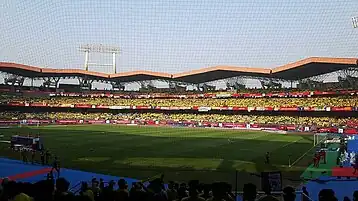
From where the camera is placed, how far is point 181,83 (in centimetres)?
9444

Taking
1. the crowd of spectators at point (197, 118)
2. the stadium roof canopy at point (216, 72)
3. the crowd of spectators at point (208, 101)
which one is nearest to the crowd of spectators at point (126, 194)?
the crowd of spectators at point (197, 118)

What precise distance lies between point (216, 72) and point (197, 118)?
10.4 metres

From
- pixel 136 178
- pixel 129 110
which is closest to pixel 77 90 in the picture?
pixel 129 110

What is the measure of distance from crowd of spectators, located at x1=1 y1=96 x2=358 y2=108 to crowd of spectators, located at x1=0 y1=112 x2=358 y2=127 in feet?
7.17

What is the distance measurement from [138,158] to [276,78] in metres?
59.5

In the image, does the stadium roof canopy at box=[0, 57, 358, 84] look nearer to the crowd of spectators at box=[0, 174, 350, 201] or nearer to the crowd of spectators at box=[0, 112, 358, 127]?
the crowd of spectators at box=[0, 112, 358, 127]

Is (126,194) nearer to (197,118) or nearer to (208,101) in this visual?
(197,118)

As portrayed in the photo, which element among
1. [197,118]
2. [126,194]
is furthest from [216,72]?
[126,194]

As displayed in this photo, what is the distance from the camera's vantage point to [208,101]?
266 ft

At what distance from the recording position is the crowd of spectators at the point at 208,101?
63.1 m

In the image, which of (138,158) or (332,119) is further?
(332,119)

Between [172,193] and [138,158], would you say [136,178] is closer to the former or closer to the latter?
[138,158]

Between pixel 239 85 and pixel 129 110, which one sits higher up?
pixel 239 85

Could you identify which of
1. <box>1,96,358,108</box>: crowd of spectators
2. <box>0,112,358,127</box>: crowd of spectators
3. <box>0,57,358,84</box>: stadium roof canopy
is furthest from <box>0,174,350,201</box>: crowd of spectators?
<box>0,57,358,84</box>: stadium roof canopy
